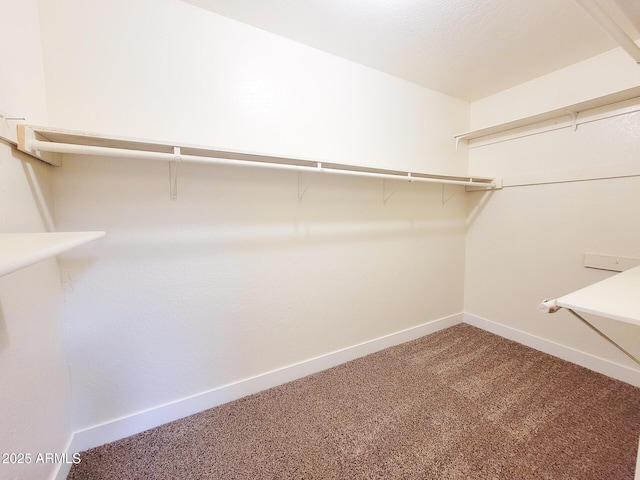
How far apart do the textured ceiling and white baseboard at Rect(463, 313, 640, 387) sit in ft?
7.33

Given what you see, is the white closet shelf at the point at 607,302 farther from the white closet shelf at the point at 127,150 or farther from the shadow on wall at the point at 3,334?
the shadow on wall at the point at 3,334

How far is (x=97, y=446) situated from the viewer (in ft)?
4.30

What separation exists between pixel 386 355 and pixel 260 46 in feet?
8.04

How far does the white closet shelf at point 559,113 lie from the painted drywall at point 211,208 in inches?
29.2

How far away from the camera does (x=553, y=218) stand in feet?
6.97

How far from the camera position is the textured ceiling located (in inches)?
56.4

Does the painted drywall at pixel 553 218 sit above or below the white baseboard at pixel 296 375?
above

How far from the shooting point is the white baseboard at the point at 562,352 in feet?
5.86

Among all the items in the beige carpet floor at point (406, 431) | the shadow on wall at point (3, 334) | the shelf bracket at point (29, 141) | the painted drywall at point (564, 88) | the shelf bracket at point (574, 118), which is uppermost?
the painted drywall at point (564, 88)

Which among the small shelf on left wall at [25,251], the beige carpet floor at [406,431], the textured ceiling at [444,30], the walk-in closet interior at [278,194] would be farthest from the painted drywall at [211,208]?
the small shelf on left wall at [25,251]

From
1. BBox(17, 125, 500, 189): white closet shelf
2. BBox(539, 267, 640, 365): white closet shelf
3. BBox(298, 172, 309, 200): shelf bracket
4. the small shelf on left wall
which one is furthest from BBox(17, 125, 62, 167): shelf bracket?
BBox(539, 267, 640, 365): white closet shelf

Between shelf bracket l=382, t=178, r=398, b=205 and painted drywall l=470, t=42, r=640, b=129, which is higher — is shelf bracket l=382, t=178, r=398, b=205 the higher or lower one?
the lower one

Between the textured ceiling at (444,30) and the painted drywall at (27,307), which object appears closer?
the painted drywall at (27,307)

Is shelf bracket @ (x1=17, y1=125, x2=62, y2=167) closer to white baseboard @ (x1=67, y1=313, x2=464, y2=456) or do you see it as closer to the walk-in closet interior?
the walk-in closet interior
